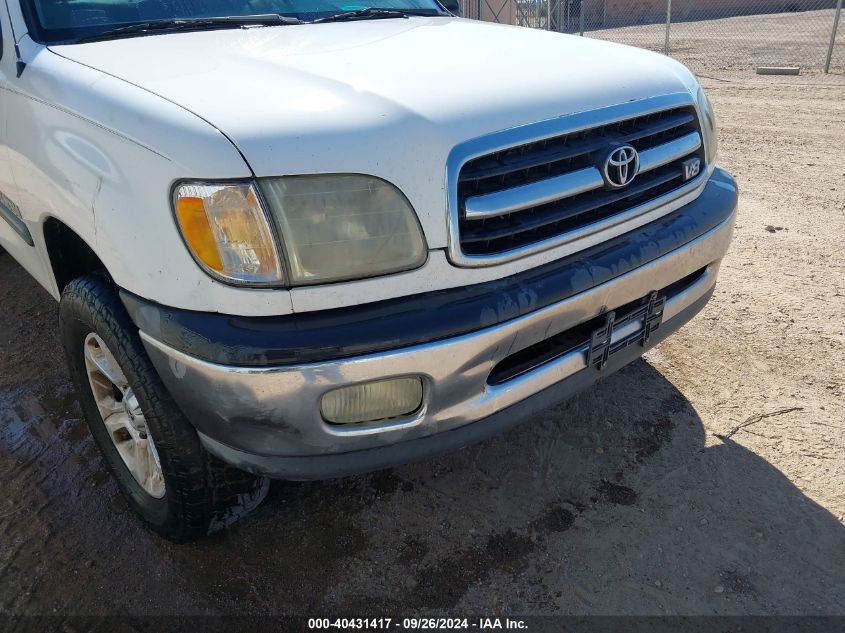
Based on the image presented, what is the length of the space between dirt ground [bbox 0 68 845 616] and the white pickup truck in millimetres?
240

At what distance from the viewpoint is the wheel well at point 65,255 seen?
2408 millimetres

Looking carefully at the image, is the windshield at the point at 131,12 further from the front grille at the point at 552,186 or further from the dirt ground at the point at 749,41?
the dirt ground at the point at 749,41

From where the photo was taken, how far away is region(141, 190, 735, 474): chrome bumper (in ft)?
5.56

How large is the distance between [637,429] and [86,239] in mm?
2160

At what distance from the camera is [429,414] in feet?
6.06

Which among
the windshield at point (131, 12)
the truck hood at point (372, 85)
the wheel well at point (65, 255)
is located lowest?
the wheel well at point (65, 255)

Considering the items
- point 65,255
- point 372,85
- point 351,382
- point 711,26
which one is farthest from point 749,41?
point 351,382

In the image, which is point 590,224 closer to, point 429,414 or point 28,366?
point 429,414

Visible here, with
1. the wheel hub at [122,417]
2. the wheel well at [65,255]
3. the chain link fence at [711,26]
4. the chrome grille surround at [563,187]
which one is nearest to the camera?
the chrome grille surround at [563,187]

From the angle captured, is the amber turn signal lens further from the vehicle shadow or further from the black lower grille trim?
the vehicle shadow

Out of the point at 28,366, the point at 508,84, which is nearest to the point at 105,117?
the point at 508,84

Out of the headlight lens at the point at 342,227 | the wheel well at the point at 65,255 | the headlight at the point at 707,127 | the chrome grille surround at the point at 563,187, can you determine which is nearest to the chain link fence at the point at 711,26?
the headlight at the point at 707,127

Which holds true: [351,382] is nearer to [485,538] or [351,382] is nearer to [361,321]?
[361,321]

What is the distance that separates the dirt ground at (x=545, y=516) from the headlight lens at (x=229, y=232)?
1.11 meters
